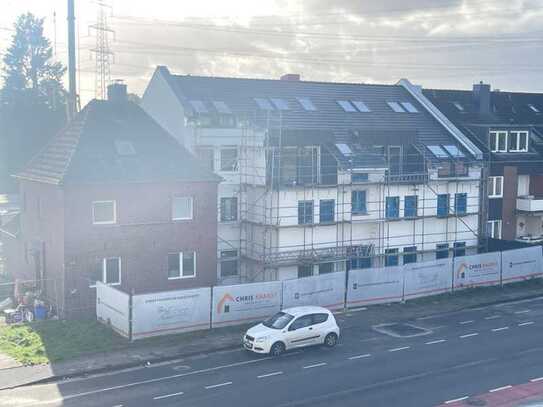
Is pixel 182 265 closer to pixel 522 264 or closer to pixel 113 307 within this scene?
pixel 113 307

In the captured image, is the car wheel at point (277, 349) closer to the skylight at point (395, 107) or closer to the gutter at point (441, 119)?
the gutter at point (441, 119)

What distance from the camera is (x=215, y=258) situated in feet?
123

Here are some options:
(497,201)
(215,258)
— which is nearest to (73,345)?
(215,258)

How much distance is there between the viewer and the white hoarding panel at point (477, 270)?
135 feet

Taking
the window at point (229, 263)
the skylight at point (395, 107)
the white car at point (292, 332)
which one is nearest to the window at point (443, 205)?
the skylight at point (395, 107)

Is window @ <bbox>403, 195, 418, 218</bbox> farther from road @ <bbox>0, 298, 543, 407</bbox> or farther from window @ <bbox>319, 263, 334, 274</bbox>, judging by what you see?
road @ <bbox>0, 298, 543, 407</bbox>

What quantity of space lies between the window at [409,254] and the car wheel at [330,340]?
15.9m

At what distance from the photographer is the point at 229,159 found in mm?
41812

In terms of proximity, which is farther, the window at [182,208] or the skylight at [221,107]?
the skylight at [221,107]

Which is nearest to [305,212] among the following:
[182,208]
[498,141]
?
[182,208]

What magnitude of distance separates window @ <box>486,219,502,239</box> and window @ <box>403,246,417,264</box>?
7.18m

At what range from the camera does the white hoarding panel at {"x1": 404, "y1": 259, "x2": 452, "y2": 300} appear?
1537 inches

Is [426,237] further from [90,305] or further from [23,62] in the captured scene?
[23,62]

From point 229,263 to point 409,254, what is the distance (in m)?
11.1
